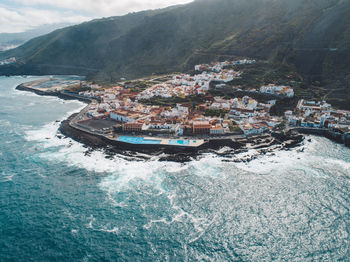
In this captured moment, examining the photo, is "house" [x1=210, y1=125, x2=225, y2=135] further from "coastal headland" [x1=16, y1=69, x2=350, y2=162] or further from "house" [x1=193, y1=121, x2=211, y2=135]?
"house" [x1=193, y1=121, x2=211, y2=135]

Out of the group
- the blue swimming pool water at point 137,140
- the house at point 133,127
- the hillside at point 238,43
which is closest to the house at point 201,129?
the blue swimming pool water at point 137,140

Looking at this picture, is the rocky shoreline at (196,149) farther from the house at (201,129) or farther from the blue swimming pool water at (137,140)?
the house at (201,129)

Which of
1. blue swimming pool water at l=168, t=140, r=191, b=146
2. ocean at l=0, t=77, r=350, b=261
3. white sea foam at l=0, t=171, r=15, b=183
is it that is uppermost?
→ white sea foam at l=0, t=171, r=15, b=183

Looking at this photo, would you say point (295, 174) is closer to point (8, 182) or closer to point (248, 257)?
point (248, 257)

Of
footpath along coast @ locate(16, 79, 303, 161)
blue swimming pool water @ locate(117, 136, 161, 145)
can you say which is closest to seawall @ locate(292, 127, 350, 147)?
footpath along coast @ locate(16, 79, 303, 161)

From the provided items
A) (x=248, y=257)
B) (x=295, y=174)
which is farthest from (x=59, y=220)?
(x=295, y=174)
